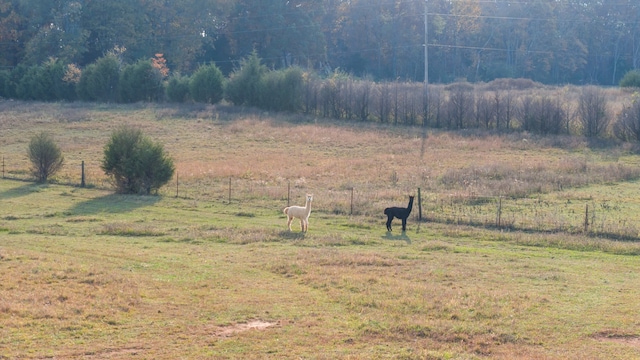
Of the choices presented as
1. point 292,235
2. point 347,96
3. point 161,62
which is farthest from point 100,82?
point 292,235

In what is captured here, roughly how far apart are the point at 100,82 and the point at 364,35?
48.2 m

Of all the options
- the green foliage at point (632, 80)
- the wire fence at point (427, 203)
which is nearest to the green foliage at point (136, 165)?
the wire fence at point (427, 203)

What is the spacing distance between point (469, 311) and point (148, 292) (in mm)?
7209

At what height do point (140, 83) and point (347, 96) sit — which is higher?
point (140, 83)

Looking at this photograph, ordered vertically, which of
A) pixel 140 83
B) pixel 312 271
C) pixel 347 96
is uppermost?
pixel 140 83

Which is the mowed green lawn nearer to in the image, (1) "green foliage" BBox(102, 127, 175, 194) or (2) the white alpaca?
(2) the white alpaca

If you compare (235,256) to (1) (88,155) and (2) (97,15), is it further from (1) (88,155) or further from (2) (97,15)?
(2) (97,15)

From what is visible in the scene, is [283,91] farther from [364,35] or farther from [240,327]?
[240,327]

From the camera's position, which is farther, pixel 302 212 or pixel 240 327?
pixel 302 212

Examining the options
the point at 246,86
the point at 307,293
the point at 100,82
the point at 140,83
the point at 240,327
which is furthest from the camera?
the point at 100,82

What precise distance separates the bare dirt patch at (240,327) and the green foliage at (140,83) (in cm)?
6918

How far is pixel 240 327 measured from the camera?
13922 millimetres

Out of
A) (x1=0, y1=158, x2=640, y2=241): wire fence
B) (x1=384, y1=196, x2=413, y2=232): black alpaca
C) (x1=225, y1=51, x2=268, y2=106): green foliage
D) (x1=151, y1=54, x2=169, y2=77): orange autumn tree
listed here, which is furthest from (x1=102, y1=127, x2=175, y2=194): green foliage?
(x1=151, y1=54, x2=169, y2=77): orange autumn tree

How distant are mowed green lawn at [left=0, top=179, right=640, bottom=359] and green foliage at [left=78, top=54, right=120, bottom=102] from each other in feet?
188
